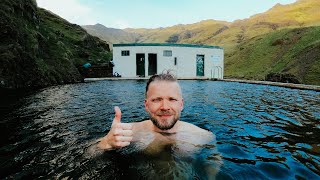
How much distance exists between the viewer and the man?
3.05 m

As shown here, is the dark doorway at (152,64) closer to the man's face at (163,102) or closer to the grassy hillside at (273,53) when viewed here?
the grassy hillside at (273,53)

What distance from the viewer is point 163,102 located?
3814 millimetres

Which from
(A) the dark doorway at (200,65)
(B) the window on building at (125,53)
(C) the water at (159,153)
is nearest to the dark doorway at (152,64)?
(B) the window on building at (125,53)

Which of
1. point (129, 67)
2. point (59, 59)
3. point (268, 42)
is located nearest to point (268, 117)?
point (59, 59)

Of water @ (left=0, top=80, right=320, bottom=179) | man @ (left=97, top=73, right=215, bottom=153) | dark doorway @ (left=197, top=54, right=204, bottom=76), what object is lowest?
water @ (left=0, top=80, right=320, bottom=179)

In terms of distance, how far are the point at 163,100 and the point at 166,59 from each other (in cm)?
3009

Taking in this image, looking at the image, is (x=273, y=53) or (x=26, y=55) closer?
(x=26, y=55)

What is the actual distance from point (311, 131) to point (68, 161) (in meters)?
5.37

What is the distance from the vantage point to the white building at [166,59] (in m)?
33.1

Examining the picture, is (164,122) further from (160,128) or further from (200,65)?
(200,65)

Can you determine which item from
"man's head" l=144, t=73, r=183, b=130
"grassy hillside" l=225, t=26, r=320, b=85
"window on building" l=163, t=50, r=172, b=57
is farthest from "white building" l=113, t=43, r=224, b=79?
"man's head" l=144, t=73, r=183, b=130

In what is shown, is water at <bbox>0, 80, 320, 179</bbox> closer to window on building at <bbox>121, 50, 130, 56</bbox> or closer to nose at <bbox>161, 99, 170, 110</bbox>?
nose at <bbox>161, 99, 170, 110</bbox>

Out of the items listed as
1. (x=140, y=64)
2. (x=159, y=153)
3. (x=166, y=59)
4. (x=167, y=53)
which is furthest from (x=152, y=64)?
(x=159, y=153)

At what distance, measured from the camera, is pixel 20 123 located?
634cm
